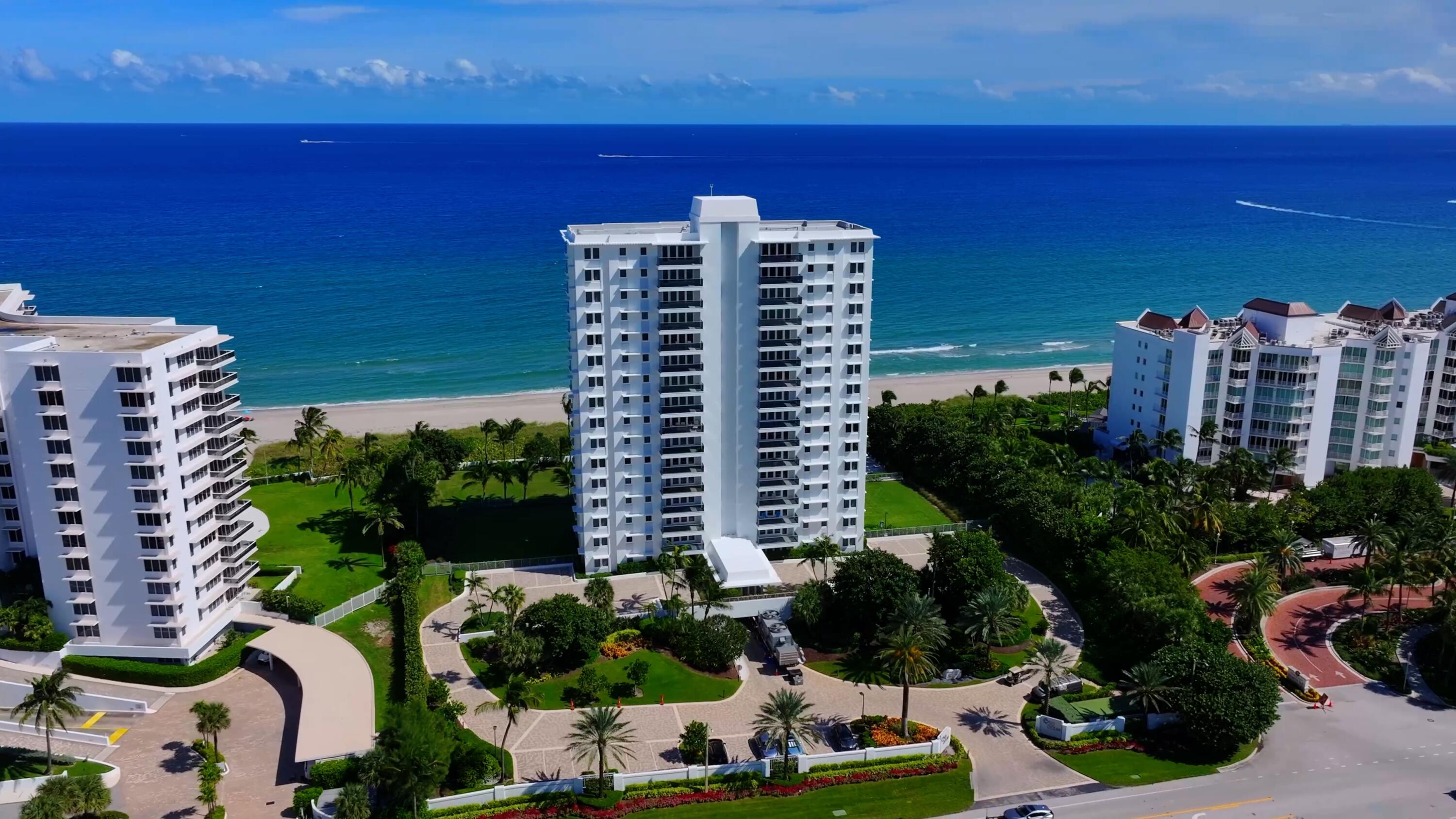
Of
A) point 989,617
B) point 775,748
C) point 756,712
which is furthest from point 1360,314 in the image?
point 775,748

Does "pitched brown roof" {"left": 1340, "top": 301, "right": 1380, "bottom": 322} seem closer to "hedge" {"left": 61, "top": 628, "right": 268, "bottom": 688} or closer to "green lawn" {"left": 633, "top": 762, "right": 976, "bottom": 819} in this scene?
"green lawn" {"left": 633, "top": 762, "right": 976, "bottom": 819}

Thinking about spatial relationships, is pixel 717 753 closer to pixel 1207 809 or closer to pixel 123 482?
pixel 1207 809

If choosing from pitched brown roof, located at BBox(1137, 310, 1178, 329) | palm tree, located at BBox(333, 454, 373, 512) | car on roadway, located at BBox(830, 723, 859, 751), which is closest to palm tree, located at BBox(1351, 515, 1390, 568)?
pitched brown roof, located at BBox(1137, 310, 1178, 329)

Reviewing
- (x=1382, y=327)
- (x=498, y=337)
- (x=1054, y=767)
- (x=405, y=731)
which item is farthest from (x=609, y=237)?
(x=498, y=337)

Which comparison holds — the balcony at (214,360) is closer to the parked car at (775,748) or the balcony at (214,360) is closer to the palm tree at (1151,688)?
the parked car at (775,748)

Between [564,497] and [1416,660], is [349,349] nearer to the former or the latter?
[564,497]

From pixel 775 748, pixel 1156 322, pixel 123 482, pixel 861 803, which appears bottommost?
pixel 861 803

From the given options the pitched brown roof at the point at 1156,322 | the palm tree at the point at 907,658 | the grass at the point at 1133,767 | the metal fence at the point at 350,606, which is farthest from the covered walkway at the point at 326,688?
the pitched brown roof at the point at 1156,322
